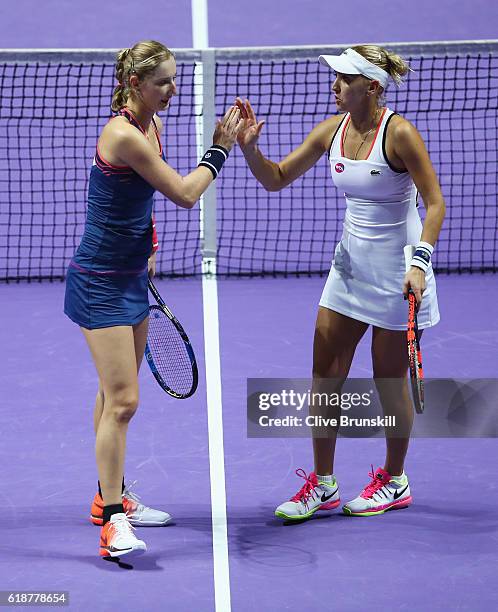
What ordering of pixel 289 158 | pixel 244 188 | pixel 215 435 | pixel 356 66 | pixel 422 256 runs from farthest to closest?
1. pixel 244 188
2. pixel 215 435
3. pixel 289 158
4. pixel 356 66
5. pixel 422 256

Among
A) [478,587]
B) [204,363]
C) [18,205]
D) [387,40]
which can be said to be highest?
[387,40]

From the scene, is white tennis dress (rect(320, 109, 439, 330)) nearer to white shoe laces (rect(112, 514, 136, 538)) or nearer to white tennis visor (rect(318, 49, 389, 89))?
white tennis visor (rect(318, 49, 389, 89))

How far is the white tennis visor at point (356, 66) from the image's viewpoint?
226 inches

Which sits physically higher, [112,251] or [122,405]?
[112,251]

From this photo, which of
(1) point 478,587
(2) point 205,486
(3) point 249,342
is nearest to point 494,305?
(3) point 249,342

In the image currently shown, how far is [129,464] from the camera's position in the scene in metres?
6.70

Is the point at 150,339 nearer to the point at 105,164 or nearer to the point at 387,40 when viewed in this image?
the point at 105,164

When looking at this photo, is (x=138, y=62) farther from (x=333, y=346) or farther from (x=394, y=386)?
(x=394, y=386)

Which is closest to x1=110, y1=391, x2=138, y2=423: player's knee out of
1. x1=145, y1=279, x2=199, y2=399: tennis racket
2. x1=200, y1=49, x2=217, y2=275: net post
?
x1=145, y1=279, x2=199, y2=399: tennis racket

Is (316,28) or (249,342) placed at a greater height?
(316,28)

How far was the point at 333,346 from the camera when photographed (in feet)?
19.9

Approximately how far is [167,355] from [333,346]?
0.85m

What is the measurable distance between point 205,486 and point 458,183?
5.32 m

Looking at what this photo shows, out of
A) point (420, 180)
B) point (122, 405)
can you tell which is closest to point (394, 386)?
point (420, 180)
